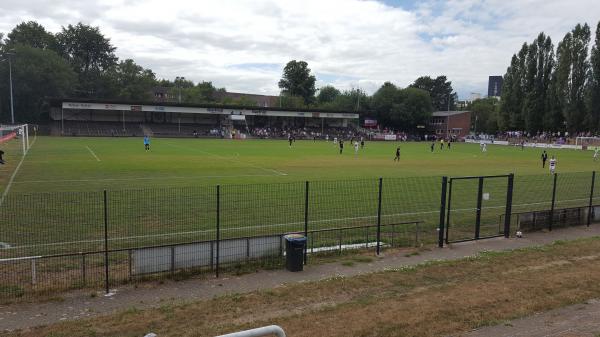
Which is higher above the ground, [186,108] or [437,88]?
[437,88]

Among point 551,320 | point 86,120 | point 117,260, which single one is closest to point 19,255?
point 117,260

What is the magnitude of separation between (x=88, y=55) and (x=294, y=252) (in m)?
121

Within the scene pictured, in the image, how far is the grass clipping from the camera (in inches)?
286

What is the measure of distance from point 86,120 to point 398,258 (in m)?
88.4

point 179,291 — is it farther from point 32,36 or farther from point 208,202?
point 32,36

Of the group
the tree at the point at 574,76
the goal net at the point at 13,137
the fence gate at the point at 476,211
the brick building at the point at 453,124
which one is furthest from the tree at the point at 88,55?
the fence gate at the point at 476,211

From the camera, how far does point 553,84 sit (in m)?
92.0

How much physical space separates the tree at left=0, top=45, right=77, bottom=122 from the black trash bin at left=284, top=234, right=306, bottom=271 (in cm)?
9572

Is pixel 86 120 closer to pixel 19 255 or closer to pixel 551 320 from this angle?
pixel 19 255

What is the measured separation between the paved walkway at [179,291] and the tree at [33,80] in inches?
3764

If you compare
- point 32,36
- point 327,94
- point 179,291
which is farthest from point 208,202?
point 327,94

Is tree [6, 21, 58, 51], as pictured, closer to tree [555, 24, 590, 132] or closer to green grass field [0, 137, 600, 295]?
green grass field [0, 137, 600, 295]

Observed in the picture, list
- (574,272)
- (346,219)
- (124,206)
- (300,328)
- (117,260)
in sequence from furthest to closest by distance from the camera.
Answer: (124,206)
(346,219)
(117,260)
(574,272)
(300,328)

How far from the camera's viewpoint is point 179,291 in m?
9.31
